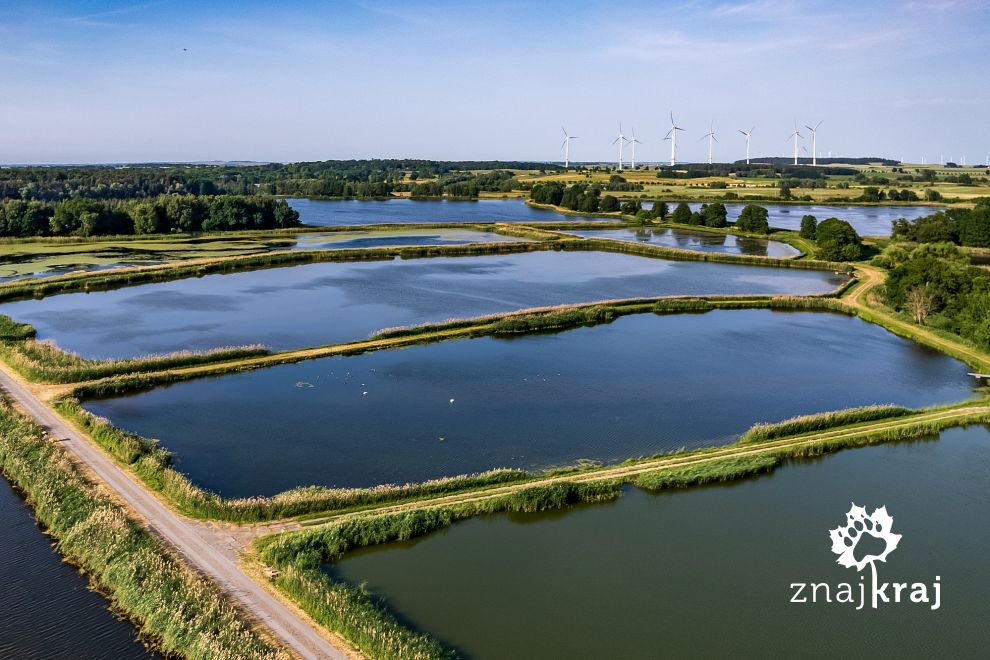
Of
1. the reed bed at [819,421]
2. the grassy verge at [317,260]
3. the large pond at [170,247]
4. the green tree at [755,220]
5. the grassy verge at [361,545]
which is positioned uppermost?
the green tree at [755,220]

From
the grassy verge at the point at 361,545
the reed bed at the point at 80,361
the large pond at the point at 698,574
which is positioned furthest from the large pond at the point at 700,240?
the grassy verge at the point at 361,545

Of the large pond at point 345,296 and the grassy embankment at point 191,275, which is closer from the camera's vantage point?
the grassy embankment at point 191,275

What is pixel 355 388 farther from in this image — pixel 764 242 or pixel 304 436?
pixel 764 242

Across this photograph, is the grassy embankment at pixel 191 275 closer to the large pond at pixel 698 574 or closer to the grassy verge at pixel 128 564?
the grassy verge at pixel 128 564

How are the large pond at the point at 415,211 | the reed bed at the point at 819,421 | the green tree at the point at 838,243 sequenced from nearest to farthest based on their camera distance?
the reed bed at the point at 819,421
the green tree at the point at 838,243
the large pond at the point at 415,211

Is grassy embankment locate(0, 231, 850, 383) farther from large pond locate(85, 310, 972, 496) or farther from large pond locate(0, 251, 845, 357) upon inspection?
large pond locate(85, 310, 972, 496)

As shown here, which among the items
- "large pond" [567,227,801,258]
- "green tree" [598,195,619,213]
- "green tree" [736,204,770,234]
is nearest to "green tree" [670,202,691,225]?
"large pond" [567,227,801,258]

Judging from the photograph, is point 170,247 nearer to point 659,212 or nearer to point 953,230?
point 659,212
